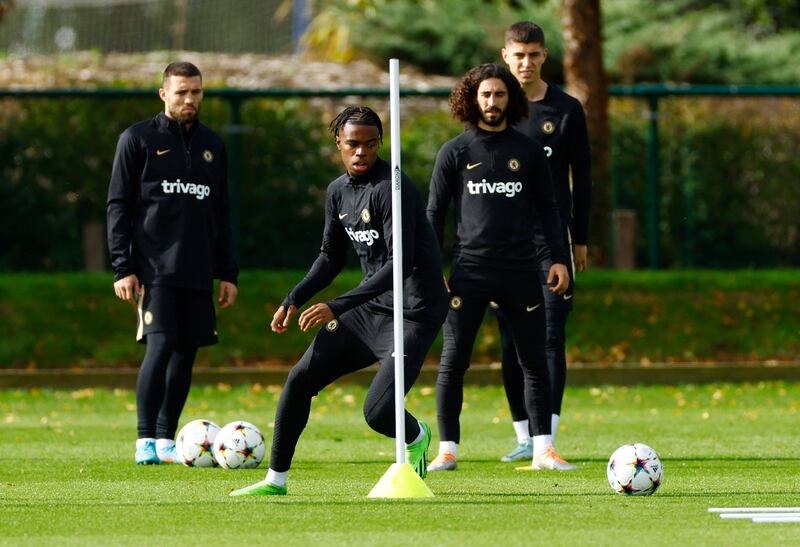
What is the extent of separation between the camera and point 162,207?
977 centimetres

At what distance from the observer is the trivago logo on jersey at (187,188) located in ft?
32.1

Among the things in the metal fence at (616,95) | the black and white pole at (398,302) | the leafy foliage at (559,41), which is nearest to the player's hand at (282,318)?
the black and white pole at (398,302)

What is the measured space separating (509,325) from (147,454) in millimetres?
2176

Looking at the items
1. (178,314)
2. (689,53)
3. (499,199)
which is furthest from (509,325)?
(689,53)

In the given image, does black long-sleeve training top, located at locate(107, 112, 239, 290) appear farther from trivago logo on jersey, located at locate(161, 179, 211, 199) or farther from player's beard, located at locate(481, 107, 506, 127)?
player's beard, located at locate(481, 107, 506, 127)

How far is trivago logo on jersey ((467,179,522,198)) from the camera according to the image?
9.08 m

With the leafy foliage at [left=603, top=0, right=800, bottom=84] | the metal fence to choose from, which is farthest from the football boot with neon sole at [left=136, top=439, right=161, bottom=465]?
the leafy foliage at [left=603, top=0, right=800, bottom=84]

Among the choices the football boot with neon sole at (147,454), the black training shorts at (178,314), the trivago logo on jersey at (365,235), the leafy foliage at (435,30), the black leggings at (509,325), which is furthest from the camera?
the leafy foliage at (435,30)

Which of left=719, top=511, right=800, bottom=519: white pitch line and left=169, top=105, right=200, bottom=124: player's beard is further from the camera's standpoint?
left=169, top=105, right=200, bottom=124: player's beard

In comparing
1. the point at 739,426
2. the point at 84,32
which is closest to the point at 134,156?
the point at 739,426

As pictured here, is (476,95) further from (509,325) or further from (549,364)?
(549,364)

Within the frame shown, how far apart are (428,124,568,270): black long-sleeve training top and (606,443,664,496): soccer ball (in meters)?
1.57

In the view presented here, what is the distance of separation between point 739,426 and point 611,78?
52.8 feet

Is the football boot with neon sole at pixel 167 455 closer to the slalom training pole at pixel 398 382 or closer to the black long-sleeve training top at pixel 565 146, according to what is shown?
the slalom training pole at pixel 398 382
